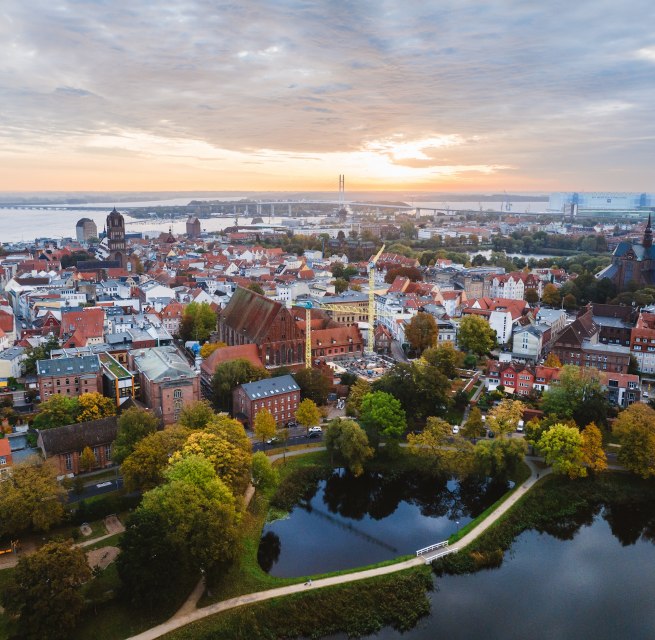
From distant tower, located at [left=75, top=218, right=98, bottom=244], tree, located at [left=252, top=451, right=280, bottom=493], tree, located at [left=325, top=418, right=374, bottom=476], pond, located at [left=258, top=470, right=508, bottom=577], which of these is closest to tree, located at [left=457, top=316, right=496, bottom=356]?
pond, located at [left=258, top=470, right=508, bottom=577]

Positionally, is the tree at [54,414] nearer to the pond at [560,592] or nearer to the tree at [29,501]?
the tree at [29,501]

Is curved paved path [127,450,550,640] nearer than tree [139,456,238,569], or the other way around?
curved paved path [127,450,550,640]

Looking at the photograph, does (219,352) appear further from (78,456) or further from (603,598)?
(603,598)

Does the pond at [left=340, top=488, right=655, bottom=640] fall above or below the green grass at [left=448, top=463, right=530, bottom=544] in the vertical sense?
below

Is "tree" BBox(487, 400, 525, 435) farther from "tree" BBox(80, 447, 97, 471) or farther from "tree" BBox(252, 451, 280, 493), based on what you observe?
"tree" BBox(80, 447, 97, 471)

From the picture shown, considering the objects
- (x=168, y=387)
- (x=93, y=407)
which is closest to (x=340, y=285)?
(x=168, y=387)

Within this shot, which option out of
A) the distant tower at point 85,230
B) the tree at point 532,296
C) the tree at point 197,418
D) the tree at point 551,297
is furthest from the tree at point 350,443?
the distant tower at point 85,230
